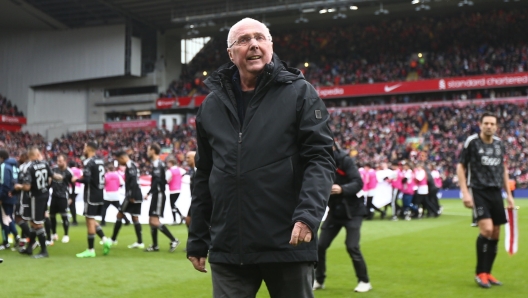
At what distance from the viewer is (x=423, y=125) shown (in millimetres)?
42844

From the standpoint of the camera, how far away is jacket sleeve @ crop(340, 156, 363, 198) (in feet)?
25.4

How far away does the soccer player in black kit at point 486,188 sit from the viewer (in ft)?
26.5

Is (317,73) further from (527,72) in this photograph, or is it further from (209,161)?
(209,161)

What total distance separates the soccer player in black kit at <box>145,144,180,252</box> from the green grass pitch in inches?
13.3

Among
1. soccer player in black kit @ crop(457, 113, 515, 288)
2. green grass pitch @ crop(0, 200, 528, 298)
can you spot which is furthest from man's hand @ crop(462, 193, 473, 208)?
green grass pitch @ crop(0, 200, 528, 298)

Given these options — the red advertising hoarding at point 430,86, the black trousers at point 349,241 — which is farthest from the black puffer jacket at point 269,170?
the red advertising hoarding at point 430,86

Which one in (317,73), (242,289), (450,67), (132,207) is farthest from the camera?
(317,73)

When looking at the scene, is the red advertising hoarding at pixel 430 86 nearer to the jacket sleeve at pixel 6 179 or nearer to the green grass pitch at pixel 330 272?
the green grass pitch at pixel 330 272

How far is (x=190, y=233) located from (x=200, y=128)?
1.92 ft

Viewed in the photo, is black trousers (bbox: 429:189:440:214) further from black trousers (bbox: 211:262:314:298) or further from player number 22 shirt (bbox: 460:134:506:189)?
black trousers (bbox: 211:262:314:298)

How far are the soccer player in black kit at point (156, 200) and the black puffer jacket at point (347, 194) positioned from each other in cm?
530

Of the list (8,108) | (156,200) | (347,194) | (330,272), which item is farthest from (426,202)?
(8,108)

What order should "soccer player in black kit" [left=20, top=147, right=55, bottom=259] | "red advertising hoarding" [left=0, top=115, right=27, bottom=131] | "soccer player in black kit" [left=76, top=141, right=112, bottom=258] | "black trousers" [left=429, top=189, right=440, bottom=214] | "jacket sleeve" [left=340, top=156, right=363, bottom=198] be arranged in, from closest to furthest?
"jacket sleeve" [left=340, top=156, right=363, bottom=198] → "soccer player in black kit" [left=20, top=147, right=55, bottom=259] → "soccer player in black kit" [left=76, top=141, right=112, bottom=258] → "black trousers" [left=429, top=189, right=440, bottom=214] → "red advertising hoarding" [left=0, top=115, right=27, bottom=131]

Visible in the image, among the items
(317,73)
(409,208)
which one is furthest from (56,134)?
(409,208)
